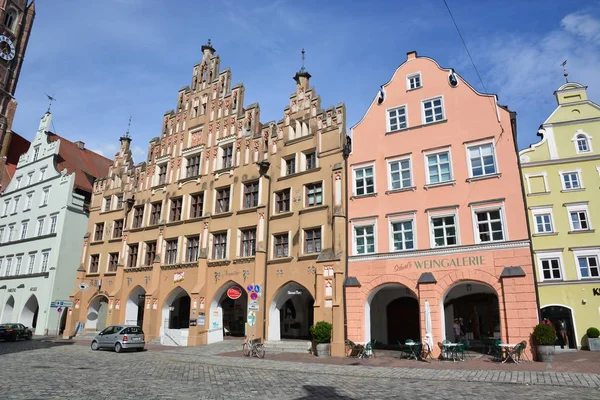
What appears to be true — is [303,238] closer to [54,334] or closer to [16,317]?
[54,334]

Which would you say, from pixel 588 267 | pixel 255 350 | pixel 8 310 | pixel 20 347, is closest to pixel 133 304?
pixel 20 347

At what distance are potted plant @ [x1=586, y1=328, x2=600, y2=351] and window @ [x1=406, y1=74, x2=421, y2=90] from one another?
18.2 metres

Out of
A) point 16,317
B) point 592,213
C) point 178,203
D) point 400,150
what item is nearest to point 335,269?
point 400,150

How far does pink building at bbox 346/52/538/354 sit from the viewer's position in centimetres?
1995

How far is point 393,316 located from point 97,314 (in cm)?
2537

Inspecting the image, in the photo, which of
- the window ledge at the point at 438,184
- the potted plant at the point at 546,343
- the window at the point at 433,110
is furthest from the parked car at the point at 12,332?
the potted plant at the point at 546,343

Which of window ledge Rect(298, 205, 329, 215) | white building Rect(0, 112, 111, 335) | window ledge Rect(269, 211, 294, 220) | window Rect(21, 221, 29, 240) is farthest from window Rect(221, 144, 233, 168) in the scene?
window Rect(21, 221, 29, 240)

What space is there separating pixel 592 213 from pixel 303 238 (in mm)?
19304

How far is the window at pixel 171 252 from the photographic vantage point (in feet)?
106

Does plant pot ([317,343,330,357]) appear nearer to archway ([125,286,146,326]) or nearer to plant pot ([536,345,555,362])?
plant pot ([536,345,555,362])

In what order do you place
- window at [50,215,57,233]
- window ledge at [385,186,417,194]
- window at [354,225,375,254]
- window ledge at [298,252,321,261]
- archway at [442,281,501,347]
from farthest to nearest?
window at [50,215,57,233]
window ledge at [298,252,321,261]
archway at [442,281,501,347]
window at [354,225,375,254]
window ledge at [385,186,417,194]

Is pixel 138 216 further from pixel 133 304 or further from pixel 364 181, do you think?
pixel 364 181

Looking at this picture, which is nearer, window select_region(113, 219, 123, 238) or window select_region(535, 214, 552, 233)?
window select_region(535, 214, 552, 233)

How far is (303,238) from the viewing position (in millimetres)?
25828
